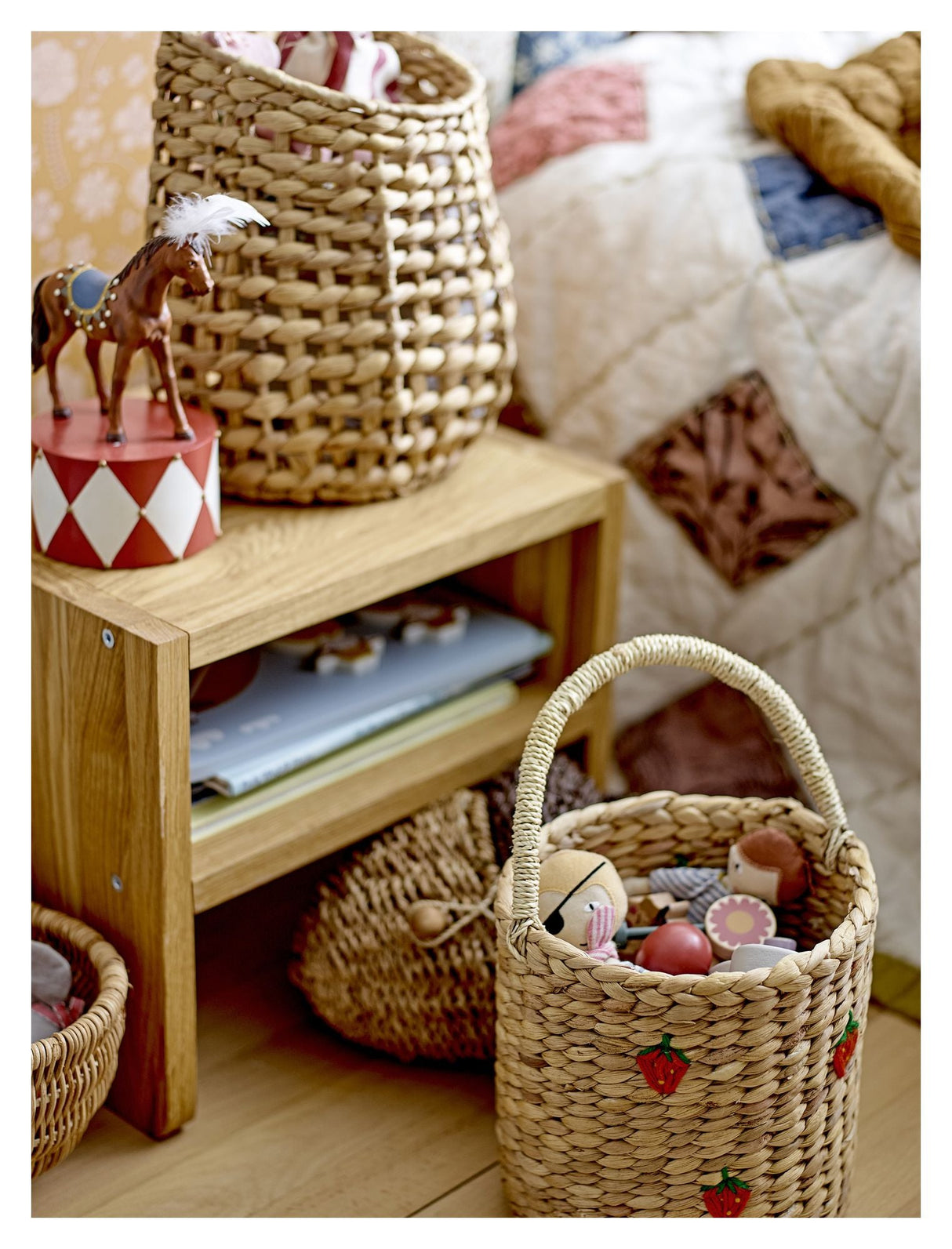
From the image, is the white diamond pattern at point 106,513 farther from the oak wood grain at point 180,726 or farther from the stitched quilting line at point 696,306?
the stitched quilting line at point 696,306

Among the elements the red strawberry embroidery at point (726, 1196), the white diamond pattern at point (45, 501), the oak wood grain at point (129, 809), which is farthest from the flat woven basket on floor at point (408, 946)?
the white diamond pattern at point (45, 501)

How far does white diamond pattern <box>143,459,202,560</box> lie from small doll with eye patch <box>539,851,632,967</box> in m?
0.36

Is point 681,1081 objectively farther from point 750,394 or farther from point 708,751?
point 750,394

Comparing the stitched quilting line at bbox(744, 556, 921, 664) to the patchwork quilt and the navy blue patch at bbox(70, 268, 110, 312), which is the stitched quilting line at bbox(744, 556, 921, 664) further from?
the navy blue patch at bbox(70, 268, 110, 312)

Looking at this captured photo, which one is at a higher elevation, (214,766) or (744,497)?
(744,497)

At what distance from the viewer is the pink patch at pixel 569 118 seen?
1.50m

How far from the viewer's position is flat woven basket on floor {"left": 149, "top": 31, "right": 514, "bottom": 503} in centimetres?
106

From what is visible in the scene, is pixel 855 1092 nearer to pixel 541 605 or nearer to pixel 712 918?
pixel 712 918

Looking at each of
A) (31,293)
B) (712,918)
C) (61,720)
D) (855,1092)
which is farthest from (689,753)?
(31,293)

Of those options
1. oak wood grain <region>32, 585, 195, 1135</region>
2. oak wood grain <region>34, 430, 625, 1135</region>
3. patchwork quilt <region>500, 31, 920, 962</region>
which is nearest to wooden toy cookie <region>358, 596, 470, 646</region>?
oak wood grain <region>34, 430, 625, 1135</region>

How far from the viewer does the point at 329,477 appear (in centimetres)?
116

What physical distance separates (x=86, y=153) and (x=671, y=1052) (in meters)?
0.90

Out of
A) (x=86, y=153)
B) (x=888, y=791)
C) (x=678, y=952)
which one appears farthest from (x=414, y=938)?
(x=86, y=153)
